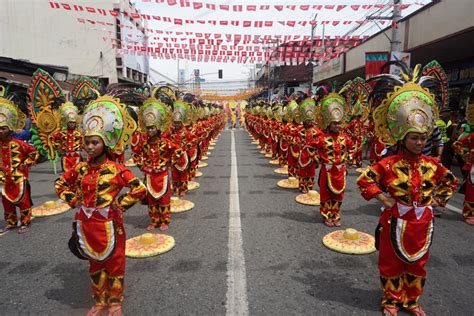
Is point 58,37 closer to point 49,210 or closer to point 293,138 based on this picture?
point 49,210

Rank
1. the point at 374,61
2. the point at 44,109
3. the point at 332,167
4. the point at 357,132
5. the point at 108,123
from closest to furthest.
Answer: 1. the point at 108,123
2. the point at 332,167
3. the point at 44,109
4. the point at 357,132
5. the point at 374,61

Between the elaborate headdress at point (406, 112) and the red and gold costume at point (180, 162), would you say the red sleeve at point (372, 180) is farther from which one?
the red and gold costume at point (180, 162)

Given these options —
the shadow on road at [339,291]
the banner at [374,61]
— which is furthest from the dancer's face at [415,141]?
the banner at [374,61]

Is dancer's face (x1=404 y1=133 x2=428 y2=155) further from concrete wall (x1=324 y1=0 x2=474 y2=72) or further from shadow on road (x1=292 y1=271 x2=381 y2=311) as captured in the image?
concrete wall (x1=324 y1=0 x2=474 y2=72)

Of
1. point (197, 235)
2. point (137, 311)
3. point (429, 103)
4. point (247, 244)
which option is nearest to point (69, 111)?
point (197, 235)

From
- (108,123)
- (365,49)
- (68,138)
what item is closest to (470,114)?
(108,123)

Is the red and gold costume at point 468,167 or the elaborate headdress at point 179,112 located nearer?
the red and gold costume at point 468,167

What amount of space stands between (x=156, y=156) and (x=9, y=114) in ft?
8.09

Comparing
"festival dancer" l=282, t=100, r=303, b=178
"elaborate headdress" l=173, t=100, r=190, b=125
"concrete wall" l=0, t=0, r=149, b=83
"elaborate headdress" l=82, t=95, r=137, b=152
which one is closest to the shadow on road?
"elaborate headdress" l=82, t=95, r=137, b=152

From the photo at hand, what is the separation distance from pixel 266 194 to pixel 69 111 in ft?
16.0

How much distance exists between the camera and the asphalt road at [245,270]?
3555 mm

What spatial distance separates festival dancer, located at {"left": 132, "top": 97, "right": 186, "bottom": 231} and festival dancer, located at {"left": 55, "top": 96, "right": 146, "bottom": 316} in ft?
7.23

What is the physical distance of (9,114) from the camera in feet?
18.7

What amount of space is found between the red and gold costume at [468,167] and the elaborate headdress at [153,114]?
198 inches
